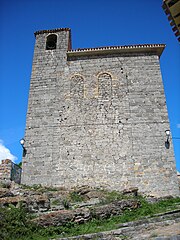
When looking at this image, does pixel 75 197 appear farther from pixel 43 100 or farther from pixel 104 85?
pixel 104 85

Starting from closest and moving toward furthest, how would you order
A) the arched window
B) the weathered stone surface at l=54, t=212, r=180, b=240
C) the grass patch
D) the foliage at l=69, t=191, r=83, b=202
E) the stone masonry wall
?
the weathered stone surface at l=54, t=212, r=180, b=240
the grass patch
the foliage at l=69, t=191, r=83, b=202
the stone masonry wall
the arched window

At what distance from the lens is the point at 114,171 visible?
12320 millimetres

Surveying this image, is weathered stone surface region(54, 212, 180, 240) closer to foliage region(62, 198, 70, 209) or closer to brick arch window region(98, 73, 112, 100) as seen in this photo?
foliage region(62, 198, 70, 209)

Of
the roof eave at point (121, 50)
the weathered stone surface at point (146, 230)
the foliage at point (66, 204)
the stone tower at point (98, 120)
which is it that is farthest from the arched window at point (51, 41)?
the weathered stone surface at point (146, 230)

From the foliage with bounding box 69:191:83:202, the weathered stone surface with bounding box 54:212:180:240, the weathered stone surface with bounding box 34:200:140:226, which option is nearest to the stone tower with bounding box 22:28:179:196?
the foliage with bounding box 69:191:83:202

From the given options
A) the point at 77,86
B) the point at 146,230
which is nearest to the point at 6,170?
the point at 77,86

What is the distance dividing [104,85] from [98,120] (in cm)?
223

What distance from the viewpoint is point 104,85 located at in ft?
47.0

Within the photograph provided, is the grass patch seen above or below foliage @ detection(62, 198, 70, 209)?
below

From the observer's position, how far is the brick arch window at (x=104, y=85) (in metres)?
14.1

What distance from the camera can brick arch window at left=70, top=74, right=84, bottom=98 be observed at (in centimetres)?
1422

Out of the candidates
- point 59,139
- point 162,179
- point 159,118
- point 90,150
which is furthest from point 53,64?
point 162,179

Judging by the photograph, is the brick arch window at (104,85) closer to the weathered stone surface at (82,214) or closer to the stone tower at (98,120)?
the stone tower at (98,120)

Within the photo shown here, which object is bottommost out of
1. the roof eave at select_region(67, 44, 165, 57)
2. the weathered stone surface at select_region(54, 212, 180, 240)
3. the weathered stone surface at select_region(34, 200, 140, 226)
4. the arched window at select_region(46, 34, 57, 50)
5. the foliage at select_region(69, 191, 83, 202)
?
the weathered stone surface at select_region(54, 212, 180, 240)
